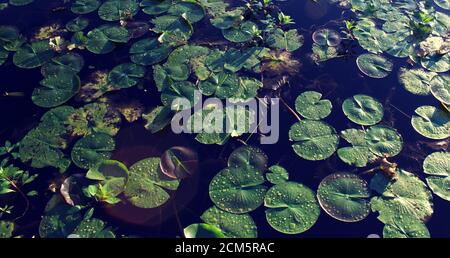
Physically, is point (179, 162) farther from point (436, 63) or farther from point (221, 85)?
point (436, 63)

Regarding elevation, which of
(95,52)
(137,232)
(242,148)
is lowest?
(137,232)

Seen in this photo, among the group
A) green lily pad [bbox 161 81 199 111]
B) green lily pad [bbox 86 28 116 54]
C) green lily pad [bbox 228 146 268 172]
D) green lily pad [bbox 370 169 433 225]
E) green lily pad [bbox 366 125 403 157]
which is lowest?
green lily pad [bbox 370 169 433 225]

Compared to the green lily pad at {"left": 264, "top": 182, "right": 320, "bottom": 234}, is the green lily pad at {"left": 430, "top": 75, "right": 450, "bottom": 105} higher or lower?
higher

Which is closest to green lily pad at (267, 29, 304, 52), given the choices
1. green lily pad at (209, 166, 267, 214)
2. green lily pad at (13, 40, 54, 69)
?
green lily pad at (209, 166, 267, 214)

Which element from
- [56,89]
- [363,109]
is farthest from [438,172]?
[56,89]

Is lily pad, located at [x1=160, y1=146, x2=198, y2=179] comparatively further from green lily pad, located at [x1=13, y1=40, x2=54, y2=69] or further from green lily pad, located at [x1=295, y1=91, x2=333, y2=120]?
green lily pad, located at [x1=13, y1=40, x2=54, y2=69]

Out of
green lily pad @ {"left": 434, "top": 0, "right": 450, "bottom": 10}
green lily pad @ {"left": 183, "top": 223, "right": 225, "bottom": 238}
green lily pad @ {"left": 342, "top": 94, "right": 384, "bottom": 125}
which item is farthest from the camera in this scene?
green lily pad @ {"left": 434, "top": 0, "right": 450, "bottom": 10}
